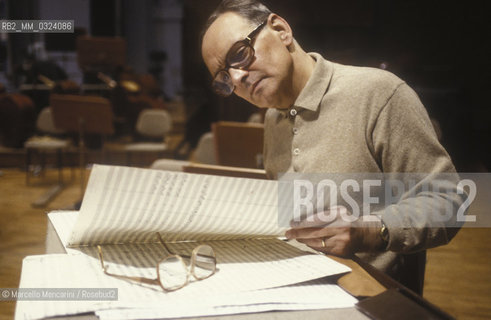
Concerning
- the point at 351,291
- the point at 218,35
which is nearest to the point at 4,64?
the point at 218,35

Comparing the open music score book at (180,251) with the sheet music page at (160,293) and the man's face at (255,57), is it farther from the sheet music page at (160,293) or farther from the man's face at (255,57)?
the man's face at (255,57)

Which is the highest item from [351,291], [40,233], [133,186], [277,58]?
[277,58]

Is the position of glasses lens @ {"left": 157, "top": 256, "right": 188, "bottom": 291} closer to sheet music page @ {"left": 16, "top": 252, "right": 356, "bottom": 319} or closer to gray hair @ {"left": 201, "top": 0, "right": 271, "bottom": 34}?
sheet music page @ {"left": 16, "top": 252, "right": 356, "bottom": 319}

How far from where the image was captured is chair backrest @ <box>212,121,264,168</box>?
2670 millimetres

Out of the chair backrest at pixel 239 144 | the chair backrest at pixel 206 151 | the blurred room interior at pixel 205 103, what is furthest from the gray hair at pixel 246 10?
the chair backrest at pixel 206 151

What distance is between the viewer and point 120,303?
1.87 feet

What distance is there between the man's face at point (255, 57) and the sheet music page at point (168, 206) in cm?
37

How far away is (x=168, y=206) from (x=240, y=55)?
47cm

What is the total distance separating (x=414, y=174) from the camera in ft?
3.34

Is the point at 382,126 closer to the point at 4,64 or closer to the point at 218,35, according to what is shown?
the point at 218,35

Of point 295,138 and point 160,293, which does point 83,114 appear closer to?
point 295,138

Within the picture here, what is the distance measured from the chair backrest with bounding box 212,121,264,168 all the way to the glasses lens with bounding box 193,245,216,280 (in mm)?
1912

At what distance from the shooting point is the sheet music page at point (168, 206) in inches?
27.4

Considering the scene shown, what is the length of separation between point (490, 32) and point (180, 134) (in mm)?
6770
